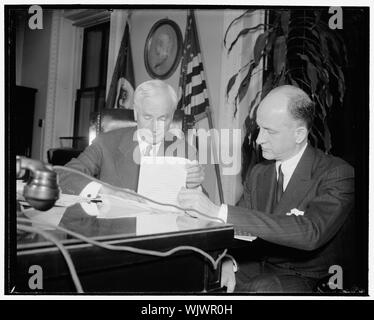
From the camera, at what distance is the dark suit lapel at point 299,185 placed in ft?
4.46

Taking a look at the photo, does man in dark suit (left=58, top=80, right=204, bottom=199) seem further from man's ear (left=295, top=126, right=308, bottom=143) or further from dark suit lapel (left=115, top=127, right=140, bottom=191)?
man's ear (left=295, top=126, right=308, bottom=143)

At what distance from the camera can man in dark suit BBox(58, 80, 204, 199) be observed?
1.40 m

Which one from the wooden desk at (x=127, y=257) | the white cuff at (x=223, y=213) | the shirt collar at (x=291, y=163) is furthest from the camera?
the shirt collar at (x=291, y=163)

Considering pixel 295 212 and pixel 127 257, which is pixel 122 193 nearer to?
pixel 127 257

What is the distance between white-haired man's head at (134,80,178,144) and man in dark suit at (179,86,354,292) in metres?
0.28

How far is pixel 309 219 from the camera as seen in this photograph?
4.36 ft

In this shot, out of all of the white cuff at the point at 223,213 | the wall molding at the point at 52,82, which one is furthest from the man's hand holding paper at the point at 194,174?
the wall molding at the point at 52,82

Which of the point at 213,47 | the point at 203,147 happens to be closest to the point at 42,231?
the point at 203,147

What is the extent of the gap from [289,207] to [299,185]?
9cm

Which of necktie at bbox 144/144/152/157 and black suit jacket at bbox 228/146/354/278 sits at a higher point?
necktie at bbox 144/144/152/157

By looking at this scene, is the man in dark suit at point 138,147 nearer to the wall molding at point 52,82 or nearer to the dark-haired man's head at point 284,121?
the wall molding at point 52,82

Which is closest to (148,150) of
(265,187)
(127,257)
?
(265,187)

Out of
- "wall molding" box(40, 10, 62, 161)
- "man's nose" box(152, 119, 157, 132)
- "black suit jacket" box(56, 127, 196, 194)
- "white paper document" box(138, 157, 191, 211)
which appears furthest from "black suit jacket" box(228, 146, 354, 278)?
"wall molding" box(40, 10, 62, 161)

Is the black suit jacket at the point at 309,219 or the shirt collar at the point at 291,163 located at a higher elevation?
the shirt collar at the point at 291,163
